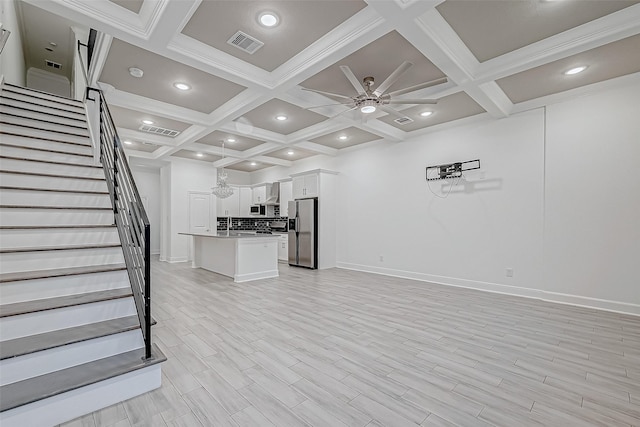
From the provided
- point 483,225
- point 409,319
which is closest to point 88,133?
point 409,319

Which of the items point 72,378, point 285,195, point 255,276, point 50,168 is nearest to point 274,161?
point 285,195

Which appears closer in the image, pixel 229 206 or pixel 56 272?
pixel 56 272

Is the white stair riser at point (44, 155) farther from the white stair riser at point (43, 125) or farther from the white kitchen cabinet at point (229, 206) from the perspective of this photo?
the white kitchen cabinet at point (229, 206)

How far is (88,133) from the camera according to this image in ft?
13.4

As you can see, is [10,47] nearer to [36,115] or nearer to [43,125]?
[36,115]

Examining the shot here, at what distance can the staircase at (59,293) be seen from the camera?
1624 millimetres

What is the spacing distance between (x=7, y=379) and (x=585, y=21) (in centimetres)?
535

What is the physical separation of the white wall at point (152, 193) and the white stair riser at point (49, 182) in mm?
6816

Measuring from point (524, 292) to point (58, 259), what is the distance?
235 inches

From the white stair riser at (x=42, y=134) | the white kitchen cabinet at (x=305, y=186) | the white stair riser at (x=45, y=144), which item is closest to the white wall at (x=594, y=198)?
the white kitchen cabinet at (x=305, y=186)

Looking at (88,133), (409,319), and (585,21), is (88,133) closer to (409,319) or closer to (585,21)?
(409,319)

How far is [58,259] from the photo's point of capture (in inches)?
93.8

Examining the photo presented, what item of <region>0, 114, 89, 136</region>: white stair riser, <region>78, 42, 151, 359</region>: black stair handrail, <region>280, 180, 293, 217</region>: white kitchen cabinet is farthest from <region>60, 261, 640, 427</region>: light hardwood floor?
<region>280, 180, 293, 217</region>: white kitchen cabinet

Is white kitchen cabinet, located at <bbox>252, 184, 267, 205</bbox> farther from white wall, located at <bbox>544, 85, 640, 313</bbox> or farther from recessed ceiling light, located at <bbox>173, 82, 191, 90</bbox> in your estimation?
white wall, located at <bbox>544, 85, 640, 313</bbox>
